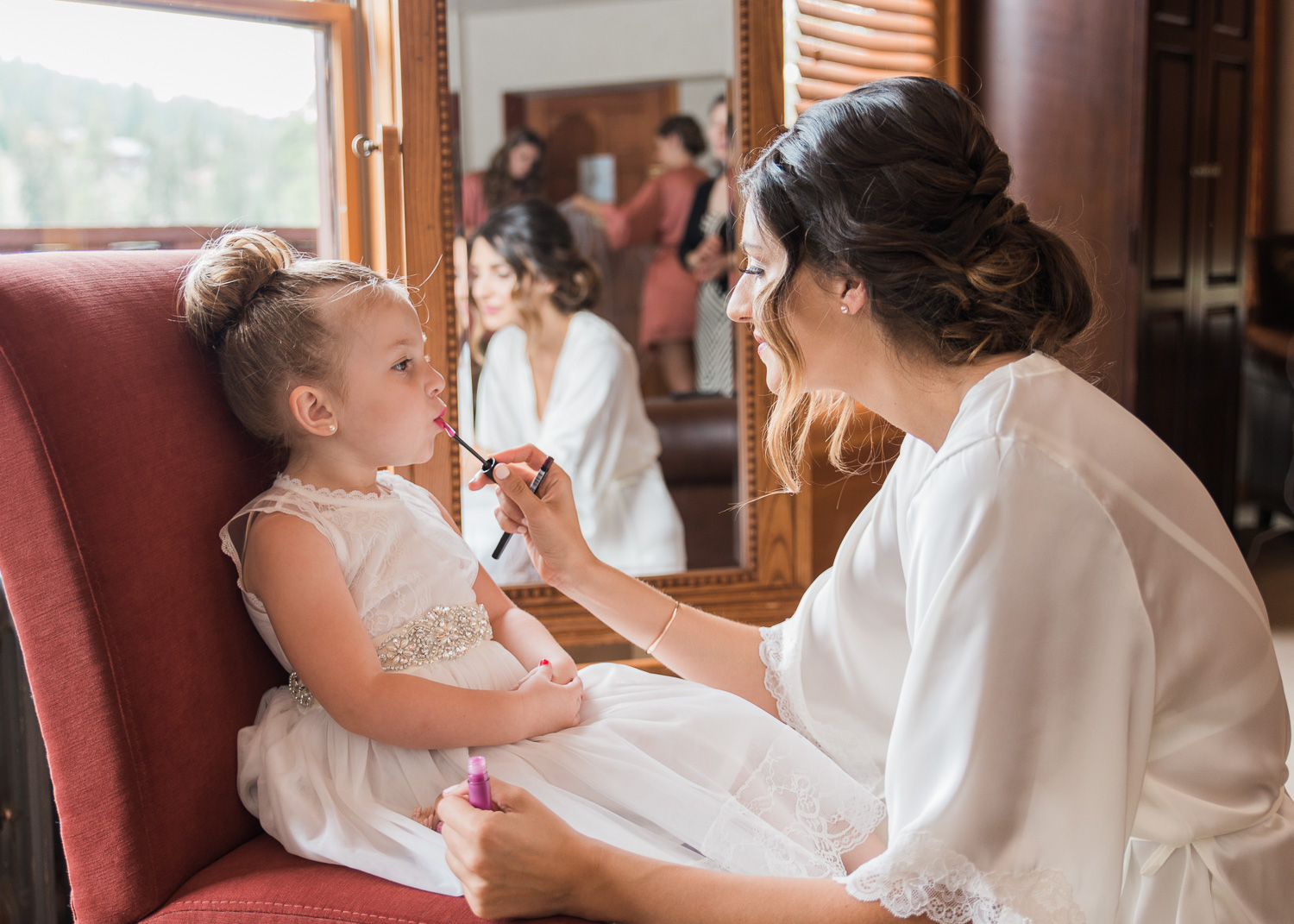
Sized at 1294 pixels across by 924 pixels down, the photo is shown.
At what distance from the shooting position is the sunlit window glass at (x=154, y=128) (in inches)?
67.4

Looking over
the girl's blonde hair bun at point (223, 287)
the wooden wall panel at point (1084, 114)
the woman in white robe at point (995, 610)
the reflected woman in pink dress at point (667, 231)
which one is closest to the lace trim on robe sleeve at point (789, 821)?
the woman in white robe at point (995, 610)

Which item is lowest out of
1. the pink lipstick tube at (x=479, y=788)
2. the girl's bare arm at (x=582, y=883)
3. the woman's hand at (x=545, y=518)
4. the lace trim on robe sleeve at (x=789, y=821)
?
the lace trim on robe sleeve at (x=789, y=821)

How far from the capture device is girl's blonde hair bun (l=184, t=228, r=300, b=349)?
1.14m

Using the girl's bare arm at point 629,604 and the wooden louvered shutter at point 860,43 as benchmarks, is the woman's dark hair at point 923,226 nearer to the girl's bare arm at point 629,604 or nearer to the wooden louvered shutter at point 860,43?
the girl's bare arm at point 629,604

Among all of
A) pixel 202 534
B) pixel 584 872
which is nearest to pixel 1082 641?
pixel 584 872

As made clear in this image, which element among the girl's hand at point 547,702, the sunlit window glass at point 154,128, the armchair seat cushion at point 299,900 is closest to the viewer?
the armchair seat cushion at point 299,900

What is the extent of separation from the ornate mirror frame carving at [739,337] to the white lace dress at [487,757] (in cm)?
61

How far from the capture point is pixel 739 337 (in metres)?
2.08

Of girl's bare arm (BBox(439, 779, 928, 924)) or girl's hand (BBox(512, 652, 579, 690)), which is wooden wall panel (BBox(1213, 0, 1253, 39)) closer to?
girl's hand (BBox(512, 652, 579, 690))

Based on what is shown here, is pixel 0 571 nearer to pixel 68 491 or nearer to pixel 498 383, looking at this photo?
pixel 68 491

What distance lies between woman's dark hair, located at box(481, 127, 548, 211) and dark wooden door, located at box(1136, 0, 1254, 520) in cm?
182

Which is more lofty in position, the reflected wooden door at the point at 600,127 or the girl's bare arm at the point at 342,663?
the reflected wooden door at the point at 600,127

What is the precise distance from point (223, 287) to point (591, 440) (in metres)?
1.03

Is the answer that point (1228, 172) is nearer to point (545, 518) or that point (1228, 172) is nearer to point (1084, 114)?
point (1084, 114)
